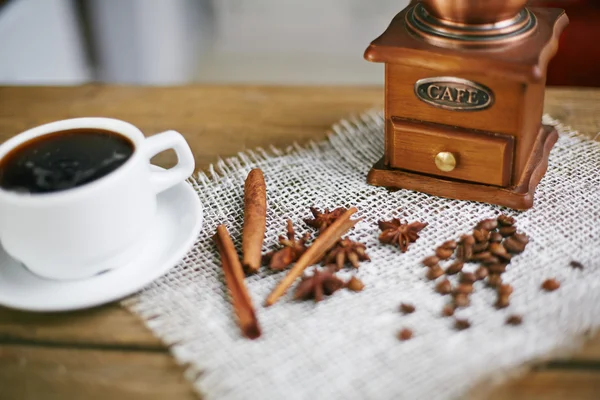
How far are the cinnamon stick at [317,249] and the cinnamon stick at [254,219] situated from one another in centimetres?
5

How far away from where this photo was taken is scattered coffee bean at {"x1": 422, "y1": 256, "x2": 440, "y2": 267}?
0.83 m

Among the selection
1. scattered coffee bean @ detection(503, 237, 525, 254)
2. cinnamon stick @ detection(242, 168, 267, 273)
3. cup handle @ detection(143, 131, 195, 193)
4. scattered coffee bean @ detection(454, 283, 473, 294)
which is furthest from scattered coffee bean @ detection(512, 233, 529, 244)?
cup handle @ detection(143, 131, 195, 193)

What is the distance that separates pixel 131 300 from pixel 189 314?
8 cm

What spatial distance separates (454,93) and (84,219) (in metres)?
0.50

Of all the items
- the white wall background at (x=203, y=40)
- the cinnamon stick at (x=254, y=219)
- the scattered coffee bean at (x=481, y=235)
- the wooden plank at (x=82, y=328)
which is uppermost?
the cinnamon stick at (x=254, y=219)

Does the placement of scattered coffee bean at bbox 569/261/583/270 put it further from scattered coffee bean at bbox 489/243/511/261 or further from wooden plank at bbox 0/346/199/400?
wooden plank at bbox 0/346/199/400

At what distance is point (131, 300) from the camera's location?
81cm

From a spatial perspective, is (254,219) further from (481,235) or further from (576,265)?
(576,265)

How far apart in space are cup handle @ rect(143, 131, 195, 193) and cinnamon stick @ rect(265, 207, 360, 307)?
0.63 ft

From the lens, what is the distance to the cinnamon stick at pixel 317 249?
801mm

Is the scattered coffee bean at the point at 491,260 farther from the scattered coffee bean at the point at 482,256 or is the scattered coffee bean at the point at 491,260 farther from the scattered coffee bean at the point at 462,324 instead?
the scattered coffee bean at the point at 462,324

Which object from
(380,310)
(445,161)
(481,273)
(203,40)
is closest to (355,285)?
(380,310)

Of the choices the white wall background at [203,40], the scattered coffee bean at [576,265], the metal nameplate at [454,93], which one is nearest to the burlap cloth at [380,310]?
the scattered coffee bean at [576,265]

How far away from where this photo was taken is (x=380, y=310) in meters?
0.77
